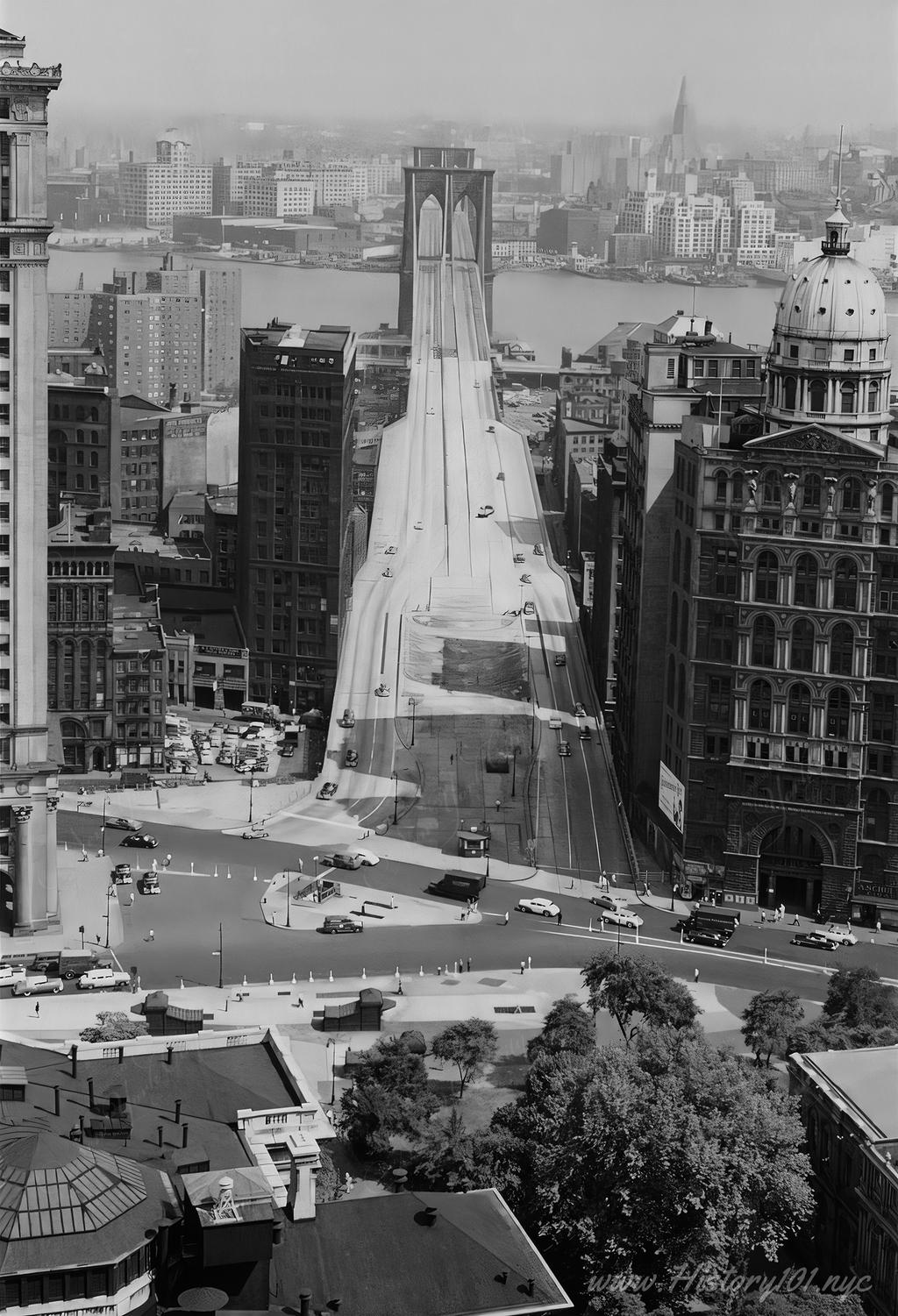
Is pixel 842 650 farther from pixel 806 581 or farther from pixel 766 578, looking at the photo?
pixel 766 578


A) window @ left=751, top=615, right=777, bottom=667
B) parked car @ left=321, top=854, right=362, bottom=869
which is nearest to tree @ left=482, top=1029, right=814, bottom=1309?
window @ left=751, top=615, right=777, bottom=667

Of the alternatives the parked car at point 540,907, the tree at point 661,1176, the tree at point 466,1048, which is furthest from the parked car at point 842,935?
the tree at point 661,1176

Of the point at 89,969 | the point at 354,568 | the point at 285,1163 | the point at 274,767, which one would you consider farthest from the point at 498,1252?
the point at 354,568

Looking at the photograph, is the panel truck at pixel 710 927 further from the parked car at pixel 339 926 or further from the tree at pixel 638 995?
the tree at pixel 638 995

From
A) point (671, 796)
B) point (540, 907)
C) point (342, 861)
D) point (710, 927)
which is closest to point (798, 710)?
point (671, 796)

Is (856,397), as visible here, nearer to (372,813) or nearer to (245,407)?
(372,813)
